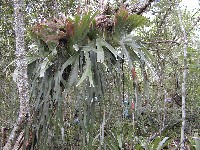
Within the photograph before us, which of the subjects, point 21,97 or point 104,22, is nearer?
point 21,97

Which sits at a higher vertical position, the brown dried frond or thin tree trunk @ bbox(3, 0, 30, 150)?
the brown dried frond

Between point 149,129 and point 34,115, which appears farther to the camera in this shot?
point 149,129

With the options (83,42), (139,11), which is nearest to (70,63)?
(83,42)

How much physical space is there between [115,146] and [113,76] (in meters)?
1.56

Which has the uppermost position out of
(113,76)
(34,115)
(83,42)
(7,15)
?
(7,15)

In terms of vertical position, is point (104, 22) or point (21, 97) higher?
point (104, 22)

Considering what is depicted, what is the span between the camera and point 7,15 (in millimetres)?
3963

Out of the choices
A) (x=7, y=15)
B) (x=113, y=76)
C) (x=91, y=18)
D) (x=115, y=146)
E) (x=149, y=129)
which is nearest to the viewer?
(x=91, y=18)

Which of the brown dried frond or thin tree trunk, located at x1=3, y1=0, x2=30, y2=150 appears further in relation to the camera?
the brown dried frond

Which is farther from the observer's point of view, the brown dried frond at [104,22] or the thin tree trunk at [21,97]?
the brown dried frond at [104,22]

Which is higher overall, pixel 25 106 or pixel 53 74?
pixel 53 74

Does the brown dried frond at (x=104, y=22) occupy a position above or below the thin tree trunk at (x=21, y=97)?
above

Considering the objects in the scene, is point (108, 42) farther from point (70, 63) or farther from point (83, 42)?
point (70, 63)

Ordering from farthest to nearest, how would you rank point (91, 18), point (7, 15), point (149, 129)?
1. point (149, 129)
2. point (7, 15)
3. point (91, 18)
